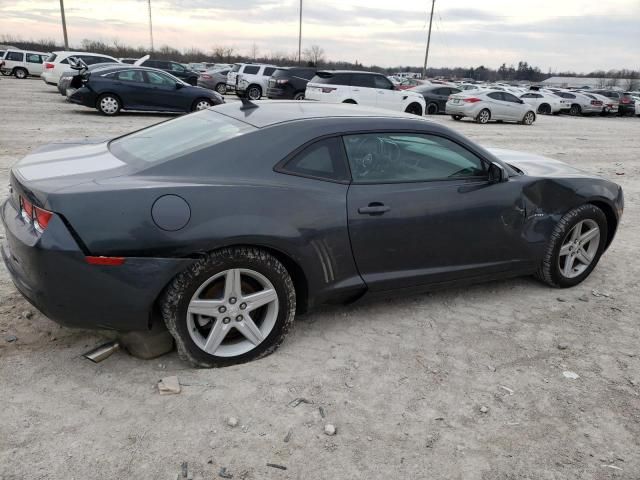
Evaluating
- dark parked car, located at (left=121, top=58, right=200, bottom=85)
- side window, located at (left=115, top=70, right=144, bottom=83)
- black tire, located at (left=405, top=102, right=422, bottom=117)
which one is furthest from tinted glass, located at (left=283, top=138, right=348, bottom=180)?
dark parked car, located at (left=121, top=58, right=200, bottom=85)

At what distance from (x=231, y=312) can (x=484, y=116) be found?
1988cm

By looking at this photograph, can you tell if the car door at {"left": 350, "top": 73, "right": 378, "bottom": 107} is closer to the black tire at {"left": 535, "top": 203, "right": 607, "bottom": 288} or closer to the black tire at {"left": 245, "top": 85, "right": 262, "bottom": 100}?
the black tire at {"left": 245, "top": 85, "right": 262, "bottom": 100}

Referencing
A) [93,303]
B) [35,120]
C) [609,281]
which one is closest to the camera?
[93,303]

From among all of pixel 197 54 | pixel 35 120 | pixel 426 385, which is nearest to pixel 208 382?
pixel 426 385

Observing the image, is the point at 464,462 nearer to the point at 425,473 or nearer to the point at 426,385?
the point at 425,473

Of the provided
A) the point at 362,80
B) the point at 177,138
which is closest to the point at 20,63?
the point at 362,80

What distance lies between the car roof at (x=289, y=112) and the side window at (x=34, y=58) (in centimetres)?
3523

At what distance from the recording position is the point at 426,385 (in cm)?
316

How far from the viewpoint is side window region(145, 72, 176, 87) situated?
15.5m

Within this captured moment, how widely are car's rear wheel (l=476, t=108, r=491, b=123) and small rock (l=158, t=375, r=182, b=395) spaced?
65.2 ft

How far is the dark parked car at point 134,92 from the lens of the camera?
587 inches

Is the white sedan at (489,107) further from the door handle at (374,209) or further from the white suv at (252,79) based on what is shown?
the door handle at (374,209)

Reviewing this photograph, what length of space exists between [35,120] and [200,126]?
11549 mm

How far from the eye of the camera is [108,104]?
15109 millimetres
